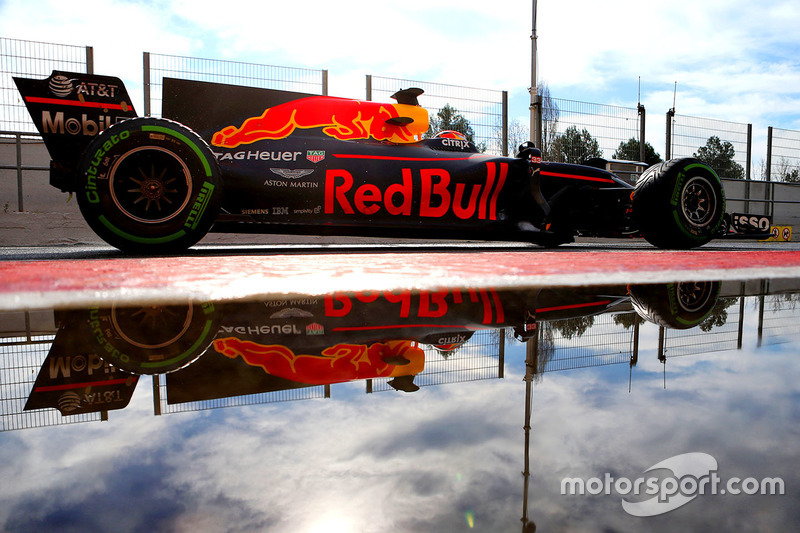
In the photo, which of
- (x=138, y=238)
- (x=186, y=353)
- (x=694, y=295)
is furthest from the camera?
(x=138, y=238)

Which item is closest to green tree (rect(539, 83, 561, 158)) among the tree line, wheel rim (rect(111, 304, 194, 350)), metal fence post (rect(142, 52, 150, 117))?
the tree line

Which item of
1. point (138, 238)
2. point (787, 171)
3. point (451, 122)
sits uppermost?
point (451, 122)

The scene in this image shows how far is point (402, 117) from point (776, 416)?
167 inches

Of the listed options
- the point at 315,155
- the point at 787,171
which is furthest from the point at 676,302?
the point at 787,171

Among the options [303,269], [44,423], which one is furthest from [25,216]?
[44,423]

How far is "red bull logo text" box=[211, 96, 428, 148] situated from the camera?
13.7ft

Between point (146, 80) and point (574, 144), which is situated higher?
point (146, 80)

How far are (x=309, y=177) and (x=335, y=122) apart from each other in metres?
0.58

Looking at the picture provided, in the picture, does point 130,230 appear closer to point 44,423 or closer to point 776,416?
point 44,423

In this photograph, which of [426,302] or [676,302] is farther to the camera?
[676,302]

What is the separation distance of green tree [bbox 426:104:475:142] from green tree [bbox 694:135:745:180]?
211 inches

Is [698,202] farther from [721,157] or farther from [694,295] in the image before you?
[721,157]

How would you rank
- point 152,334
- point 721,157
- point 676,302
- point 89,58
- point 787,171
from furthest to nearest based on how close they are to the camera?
point 787,171 < point 721,157 < point 89,58 < point 676,302 < point 152,334

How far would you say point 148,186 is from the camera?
3484 millimetres
